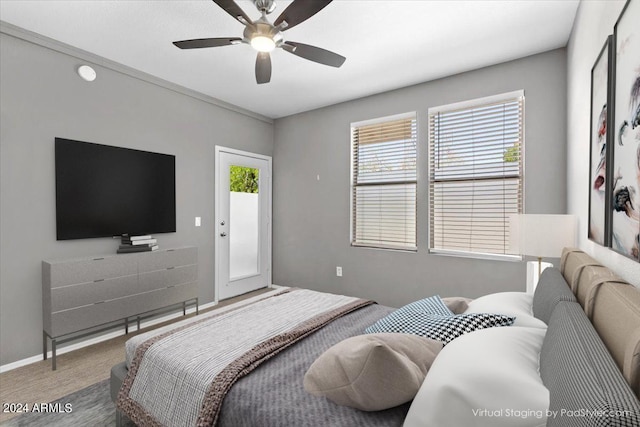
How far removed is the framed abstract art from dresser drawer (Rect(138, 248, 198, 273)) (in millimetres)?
3432

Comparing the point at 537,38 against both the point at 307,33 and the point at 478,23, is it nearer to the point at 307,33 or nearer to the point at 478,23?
the point at 478,23

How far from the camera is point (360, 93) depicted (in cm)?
385

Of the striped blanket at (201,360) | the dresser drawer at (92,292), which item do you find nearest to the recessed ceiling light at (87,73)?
the dresser drawer at (92,292)

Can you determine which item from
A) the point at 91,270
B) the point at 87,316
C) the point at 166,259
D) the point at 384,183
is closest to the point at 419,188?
the point at 384,183

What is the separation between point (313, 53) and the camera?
7.31ft

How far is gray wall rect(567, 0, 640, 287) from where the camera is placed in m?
1.33

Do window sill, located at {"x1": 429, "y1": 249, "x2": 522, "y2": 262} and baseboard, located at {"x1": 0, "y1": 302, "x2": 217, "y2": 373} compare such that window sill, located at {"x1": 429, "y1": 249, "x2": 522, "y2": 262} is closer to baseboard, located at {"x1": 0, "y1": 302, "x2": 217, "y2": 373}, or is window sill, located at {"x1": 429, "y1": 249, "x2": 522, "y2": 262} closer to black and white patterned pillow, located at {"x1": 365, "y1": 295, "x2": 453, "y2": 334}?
black and white patterned pillow, located at {"x1": 365, "y1": 295, "x2": 453, "y2": 334}

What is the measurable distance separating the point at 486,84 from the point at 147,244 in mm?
3792

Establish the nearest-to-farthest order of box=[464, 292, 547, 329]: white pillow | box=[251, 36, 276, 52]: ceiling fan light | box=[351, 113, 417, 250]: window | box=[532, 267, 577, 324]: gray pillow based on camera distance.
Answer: box=[532, 267, 577, 324]: gray pillow
box=[464, 292, 547, 329]: white pillow
box=[251, 36, 276, 52]: ceiling fan light
box=[351, 113, 417, 250]: window

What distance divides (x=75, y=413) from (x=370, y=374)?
6.75 feet

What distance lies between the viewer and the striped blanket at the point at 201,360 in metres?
1.31

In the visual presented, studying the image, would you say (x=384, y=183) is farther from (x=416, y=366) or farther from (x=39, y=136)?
(x=39, y=136)

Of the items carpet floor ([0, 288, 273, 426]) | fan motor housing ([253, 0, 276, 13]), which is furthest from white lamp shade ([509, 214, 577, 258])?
carpet floor ([0, 288, 273, 426])

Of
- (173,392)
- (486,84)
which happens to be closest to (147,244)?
(173,392)
